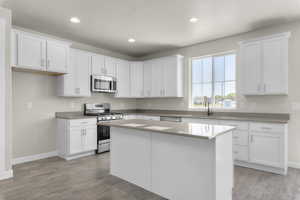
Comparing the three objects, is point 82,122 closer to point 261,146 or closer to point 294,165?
point 261,146

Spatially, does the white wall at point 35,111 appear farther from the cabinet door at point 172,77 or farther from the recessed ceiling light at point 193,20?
the recessed ceiling light at point 193,20

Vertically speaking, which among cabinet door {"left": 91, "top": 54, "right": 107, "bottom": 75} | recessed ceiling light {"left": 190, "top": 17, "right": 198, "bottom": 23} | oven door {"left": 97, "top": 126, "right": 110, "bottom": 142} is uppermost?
recessed ceiling light {"left": 190, "top": 17, "right": 198, "bottom": 23}

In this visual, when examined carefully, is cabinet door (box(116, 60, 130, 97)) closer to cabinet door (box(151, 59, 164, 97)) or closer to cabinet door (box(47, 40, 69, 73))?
cabinet door (box(151, 59, 164, 97))

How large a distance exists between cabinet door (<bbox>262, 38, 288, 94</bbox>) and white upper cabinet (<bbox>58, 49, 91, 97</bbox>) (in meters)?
3.89

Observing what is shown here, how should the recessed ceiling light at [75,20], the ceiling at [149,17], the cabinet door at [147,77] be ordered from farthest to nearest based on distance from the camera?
1. the cabinet door at [147,77]
2. the recessed ceiling light at [75,20]
3. the ceiling at [149,17]

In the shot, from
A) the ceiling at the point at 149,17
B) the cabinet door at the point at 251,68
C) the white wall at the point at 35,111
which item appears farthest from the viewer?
the white wall at the point at 35,111

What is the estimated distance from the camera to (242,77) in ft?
11.9

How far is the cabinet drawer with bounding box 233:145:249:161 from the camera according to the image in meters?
3.32

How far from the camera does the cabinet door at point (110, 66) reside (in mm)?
4786

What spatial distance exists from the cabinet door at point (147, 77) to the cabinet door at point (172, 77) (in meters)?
0.51

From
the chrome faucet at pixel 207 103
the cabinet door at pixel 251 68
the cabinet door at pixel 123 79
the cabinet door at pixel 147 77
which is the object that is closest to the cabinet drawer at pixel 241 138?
the cabinet door at pixel 251 68

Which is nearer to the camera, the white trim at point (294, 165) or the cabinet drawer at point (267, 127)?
the cabinet drawer at point (267, 127)

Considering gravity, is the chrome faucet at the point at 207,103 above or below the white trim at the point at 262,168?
above

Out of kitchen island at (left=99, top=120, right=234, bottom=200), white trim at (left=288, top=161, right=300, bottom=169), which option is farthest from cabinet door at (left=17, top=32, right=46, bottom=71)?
white trim at (left=288, top=161, right=300, bottom=169)
